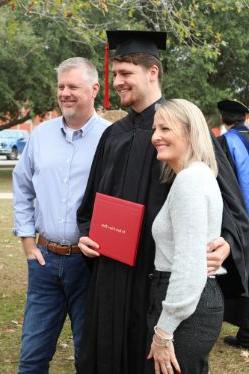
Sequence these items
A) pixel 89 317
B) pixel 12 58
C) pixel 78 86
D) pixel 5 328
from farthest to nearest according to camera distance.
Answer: pixel 12 58 < pixel 5 328 < pixel 78 86 < pixel 89 317

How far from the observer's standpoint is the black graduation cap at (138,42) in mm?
2977

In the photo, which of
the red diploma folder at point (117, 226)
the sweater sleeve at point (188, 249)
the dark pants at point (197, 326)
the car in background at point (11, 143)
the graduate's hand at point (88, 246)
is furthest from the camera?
the car in background at point (11, 143)

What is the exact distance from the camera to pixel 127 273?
9.19 feet

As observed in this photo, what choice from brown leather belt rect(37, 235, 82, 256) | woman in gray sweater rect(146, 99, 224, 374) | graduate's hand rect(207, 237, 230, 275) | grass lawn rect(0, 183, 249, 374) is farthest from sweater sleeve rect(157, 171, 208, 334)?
grass lawn rect(0, 183, 249, 374)

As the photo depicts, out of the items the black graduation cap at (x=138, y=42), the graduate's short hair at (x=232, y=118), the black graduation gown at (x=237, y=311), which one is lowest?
the black graduation gown at (x=237, y=311)

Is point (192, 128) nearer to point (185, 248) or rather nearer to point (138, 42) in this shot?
point (185, 248)

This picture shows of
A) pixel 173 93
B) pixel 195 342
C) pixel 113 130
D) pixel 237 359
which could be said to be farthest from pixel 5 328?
pixel 173 93

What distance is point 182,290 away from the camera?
236cm

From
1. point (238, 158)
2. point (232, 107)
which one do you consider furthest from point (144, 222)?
point (232, 107)

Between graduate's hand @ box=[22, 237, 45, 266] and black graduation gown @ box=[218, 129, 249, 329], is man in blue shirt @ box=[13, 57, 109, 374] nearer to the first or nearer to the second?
graduate's hand @ box=[22, 237, 45, 266]

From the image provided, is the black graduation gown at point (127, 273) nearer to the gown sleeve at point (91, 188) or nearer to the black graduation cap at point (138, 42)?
the gown sleeve at point (91, 188)

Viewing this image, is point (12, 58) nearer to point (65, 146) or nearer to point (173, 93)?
point (173, 93)

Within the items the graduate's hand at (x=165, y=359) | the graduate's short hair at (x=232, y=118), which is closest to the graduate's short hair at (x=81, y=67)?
the graduate's hand at (x=165, y=359)

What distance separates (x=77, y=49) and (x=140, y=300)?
21.0 m
